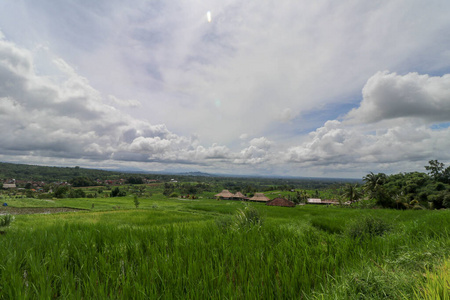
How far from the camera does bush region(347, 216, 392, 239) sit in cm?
746

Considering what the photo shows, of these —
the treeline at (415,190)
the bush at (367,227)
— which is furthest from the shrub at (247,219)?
the treeline at (415,190)

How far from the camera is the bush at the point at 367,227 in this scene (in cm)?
746

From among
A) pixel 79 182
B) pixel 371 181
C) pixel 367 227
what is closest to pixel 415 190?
pixel 371 181

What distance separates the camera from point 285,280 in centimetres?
263

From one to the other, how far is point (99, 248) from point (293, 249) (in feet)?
15.2

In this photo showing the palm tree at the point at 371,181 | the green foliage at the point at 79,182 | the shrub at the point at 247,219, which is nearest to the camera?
the shrub at the point at 247,219

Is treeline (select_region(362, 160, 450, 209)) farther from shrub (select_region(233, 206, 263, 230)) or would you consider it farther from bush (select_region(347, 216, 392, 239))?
shrub (select_region(233, 206, 263, 230))

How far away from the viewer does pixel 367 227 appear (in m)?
7.66

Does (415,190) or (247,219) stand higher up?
(247,219)

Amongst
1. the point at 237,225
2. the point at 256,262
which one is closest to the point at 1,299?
the point at 256,262

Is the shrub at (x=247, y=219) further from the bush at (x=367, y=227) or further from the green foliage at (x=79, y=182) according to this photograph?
the green foliage at (x=79, y=182)

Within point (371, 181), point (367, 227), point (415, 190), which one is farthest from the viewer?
point (371, 181)

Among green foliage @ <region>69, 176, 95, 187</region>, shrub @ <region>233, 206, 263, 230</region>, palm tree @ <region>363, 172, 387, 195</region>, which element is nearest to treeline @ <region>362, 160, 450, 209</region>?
palm tree @ <region>363, 172, 387, 195</region>

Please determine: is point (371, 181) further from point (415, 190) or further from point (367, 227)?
point (367, 227)
